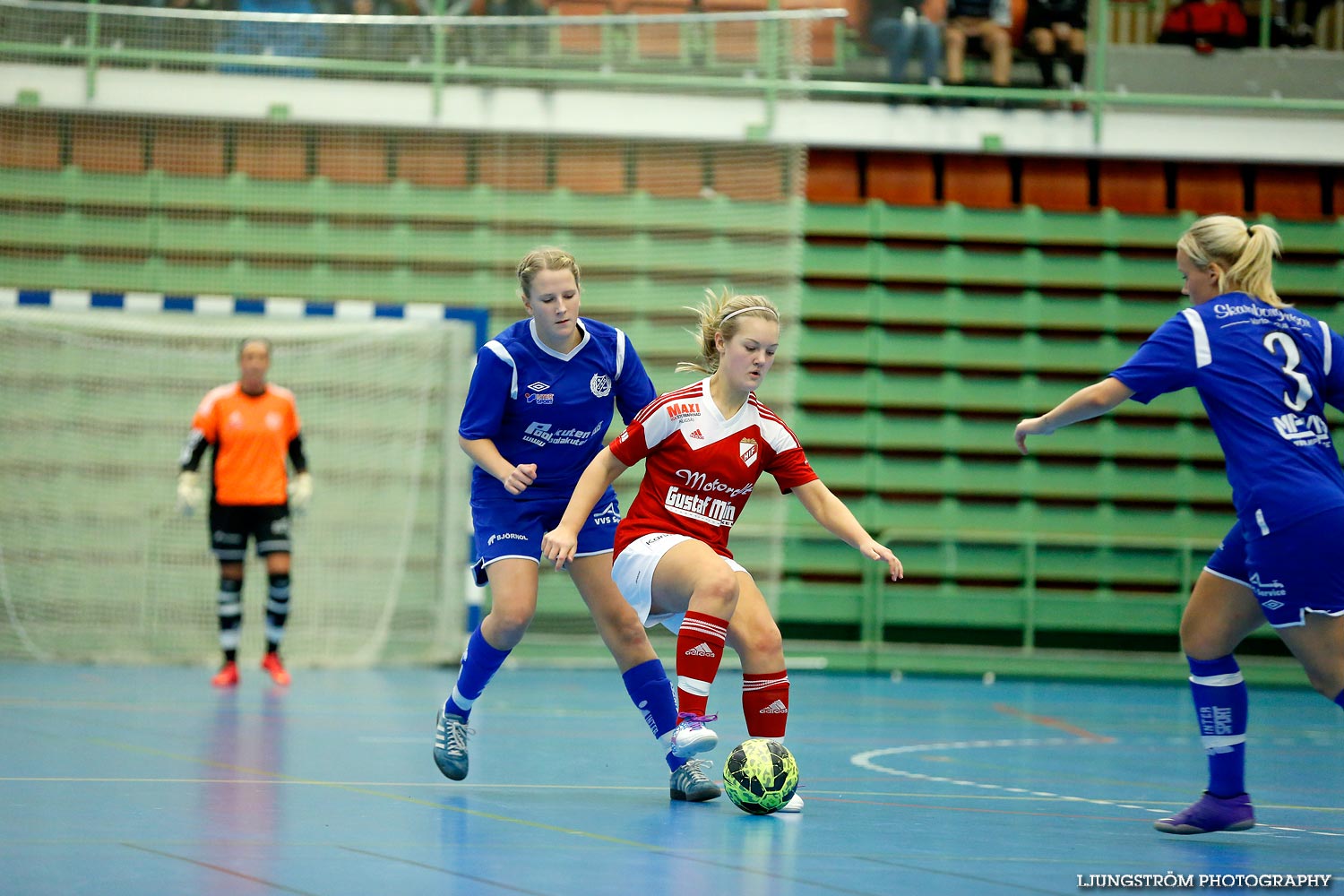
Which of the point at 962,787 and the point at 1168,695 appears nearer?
the point at 962,787

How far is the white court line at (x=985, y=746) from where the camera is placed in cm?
512

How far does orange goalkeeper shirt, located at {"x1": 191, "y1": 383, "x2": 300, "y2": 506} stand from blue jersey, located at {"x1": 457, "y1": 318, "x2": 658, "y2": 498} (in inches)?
168

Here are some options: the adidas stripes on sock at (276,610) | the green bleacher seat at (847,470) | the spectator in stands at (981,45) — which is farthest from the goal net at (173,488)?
the spectator in stands at (981,45)

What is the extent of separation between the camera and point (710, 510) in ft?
16.3

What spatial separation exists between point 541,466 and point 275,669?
4.69 m

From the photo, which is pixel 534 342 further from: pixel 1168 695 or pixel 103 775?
pixel 1168 695

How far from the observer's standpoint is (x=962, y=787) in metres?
5.55

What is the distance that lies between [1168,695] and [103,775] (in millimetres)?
7734

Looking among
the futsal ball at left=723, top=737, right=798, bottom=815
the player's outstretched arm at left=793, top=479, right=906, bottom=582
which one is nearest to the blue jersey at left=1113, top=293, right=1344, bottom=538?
the player's outstretched arm at left=793, top=479, right=906, bottom=582

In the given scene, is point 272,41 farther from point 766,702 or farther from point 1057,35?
point 766,702

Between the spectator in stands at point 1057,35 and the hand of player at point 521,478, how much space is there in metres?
8.62

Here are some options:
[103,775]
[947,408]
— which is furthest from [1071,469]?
[103,775]

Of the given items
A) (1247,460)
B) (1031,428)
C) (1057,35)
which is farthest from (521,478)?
(1057,35)

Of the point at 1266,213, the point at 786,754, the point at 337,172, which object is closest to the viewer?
the point at 786,754
